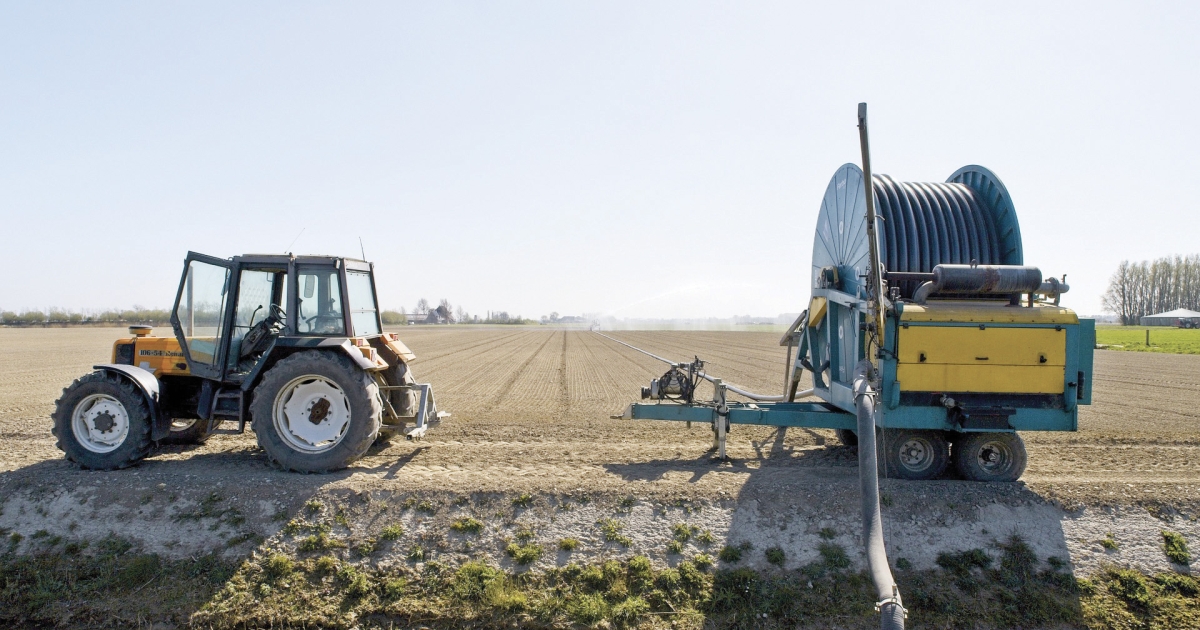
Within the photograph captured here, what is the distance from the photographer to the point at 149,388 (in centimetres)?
764

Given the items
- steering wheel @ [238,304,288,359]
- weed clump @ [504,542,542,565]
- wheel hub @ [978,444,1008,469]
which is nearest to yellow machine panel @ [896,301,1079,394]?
wheel hub @ [978,444,1008,469]

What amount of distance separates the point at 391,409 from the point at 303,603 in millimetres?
3079

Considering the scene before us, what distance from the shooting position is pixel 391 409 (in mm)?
8547

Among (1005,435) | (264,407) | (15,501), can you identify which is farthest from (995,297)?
(15,501)

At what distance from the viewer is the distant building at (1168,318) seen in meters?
79.0

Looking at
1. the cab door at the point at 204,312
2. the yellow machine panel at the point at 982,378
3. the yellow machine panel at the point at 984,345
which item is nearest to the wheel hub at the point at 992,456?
the yellow machine panel at the point at 982,378

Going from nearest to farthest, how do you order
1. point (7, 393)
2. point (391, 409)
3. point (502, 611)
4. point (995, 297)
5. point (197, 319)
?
1. point (502, 611)
2. point (995, 297)
3. point (197, 319)
4. point (391, 409)
5. point (7, 393)

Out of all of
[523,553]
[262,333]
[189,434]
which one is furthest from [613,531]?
[189,434]

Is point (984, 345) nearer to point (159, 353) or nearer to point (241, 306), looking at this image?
point (241, 306)

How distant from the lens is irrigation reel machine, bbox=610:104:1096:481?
6938 millimetres

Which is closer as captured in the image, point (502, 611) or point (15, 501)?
point (502, 611)

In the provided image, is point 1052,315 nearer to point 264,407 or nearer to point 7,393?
point 264,407

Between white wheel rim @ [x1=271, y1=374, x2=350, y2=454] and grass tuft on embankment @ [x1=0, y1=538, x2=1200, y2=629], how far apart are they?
169 cm

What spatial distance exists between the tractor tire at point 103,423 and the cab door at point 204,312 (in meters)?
0.72
